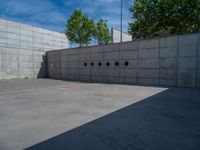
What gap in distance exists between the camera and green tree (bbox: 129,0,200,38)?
1895cm

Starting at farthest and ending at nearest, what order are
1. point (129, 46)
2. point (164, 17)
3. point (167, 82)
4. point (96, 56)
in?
point (164, 17) < point (96, 56) < point (129, 46) < point (167, 82)

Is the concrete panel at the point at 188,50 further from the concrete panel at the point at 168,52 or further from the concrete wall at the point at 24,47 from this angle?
the concrete wall at the point at 24,47

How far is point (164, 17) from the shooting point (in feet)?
65.8

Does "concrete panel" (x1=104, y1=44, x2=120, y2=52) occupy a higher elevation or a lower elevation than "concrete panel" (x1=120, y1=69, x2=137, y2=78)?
higher

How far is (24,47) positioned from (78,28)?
913cm

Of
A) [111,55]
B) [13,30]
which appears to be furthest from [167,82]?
[13,30]

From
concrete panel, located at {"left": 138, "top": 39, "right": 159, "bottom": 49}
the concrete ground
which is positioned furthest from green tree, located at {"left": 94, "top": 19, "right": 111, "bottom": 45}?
the concrete ground

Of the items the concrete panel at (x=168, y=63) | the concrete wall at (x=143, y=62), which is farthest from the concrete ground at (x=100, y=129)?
the concrete panel at (x=168, y=63)

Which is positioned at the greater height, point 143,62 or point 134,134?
point 143,62

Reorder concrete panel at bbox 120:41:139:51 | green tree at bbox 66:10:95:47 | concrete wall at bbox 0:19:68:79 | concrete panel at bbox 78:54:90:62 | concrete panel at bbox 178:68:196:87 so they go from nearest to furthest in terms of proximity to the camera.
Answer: concrete panel at bbox 178:68:196:87 < concrete panel at bbox 120:41:139:51 < concrete panel at bbox 78:54:90:62 < concrete wall at bbox 0:19:68:79 < green tree at bbox 66:10:95:47

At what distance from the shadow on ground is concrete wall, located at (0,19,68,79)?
17.3 meters

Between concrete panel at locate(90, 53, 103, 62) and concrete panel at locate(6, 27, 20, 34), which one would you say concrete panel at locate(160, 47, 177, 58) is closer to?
concrete panel at locate(90, 53, 103, 62)

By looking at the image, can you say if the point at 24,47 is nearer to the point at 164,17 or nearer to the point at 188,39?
the point at 164,17

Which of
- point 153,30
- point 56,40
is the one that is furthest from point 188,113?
point 56,40
